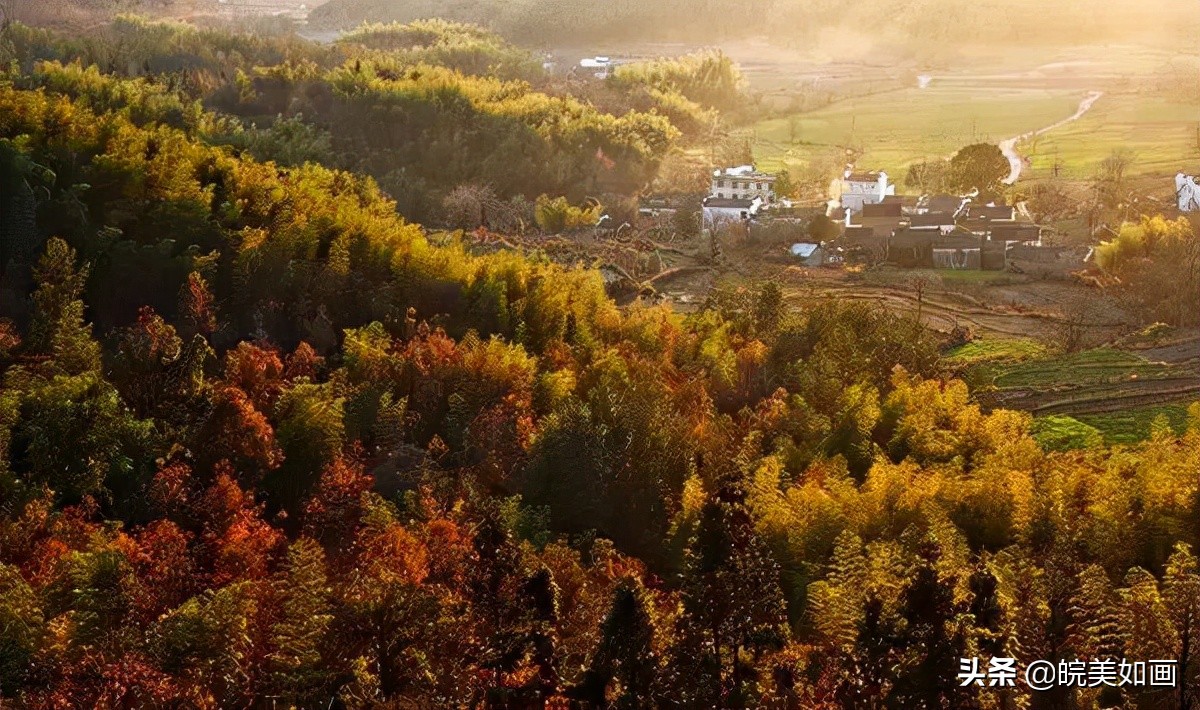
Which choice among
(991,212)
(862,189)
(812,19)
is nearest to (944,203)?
(991,212)

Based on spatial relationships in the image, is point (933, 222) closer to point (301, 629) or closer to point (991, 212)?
point (991, 212)

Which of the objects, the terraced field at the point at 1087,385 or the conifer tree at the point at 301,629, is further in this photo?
the terraced field at the point at 1087,385

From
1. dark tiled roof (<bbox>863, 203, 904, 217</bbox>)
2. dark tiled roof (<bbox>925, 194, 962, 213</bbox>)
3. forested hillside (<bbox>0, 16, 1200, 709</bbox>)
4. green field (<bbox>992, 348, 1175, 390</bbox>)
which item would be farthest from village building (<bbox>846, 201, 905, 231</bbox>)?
forested hillside (<bbox>0, 16, 1200, 709</bbox>)

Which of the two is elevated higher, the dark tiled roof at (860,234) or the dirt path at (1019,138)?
the dirt path at (1019,138)

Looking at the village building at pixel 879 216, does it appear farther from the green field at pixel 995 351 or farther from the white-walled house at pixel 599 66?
the white-walled house at pixel 599 66

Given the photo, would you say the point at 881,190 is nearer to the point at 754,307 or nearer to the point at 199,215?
the point at 754,307

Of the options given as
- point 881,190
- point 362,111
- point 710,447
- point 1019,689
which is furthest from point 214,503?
point 362,111

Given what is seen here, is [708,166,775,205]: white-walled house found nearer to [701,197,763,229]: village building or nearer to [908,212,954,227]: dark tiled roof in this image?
[701,197,763,229]: village building

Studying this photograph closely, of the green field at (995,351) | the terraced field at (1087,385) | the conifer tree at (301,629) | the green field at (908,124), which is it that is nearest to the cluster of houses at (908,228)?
the green field at (995,351)
